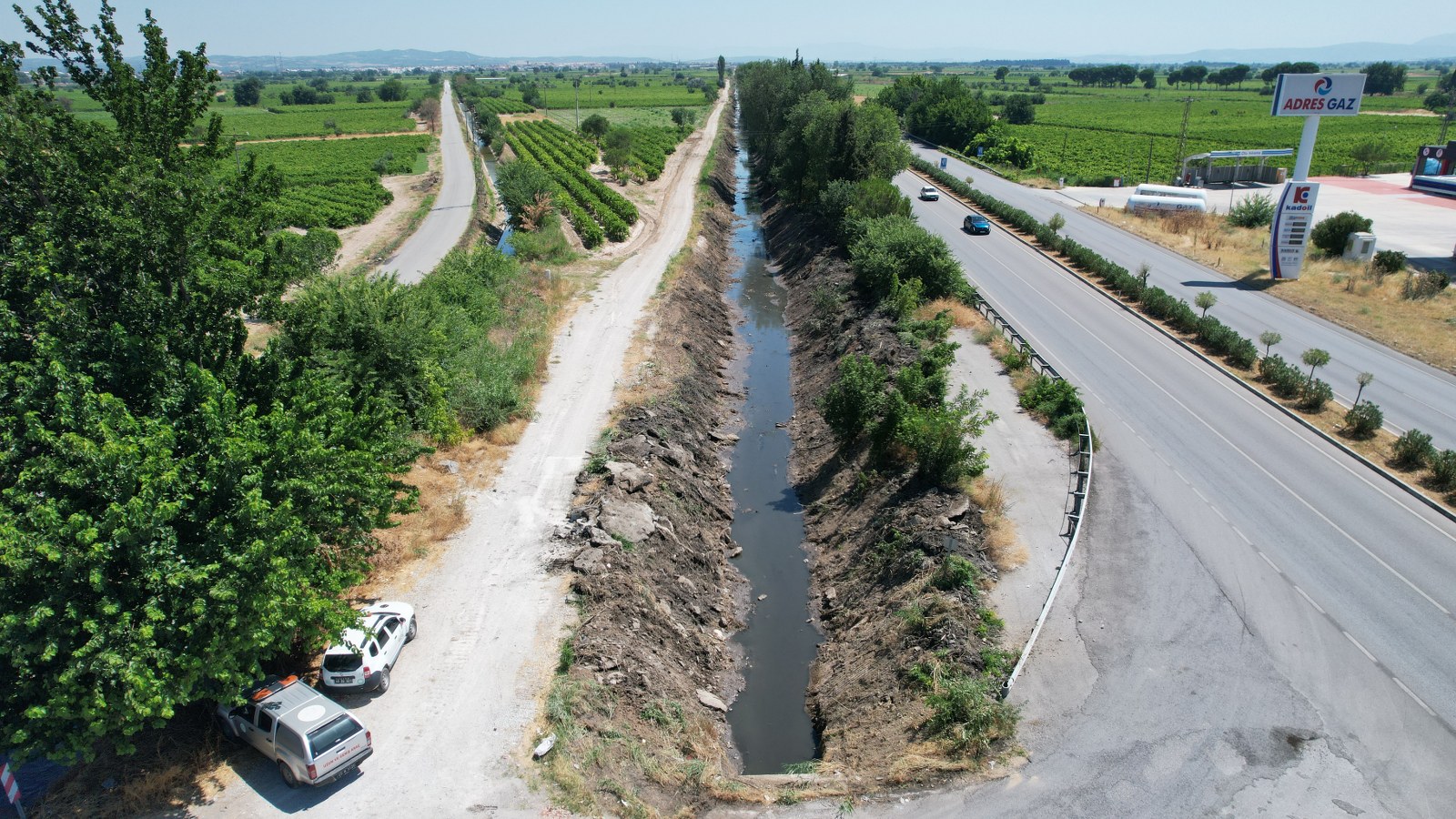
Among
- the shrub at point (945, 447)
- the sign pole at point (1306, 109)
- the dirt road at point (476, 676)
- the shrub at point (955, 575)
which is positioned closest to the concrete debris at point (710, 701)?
the dirt road at point (476, 676)

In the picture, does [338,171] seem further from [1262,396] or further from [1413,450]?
[1413,450]

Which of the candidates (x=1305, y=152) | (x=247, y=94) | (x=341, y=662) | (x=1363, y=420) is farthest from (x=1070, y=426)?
(x=247, y=94)

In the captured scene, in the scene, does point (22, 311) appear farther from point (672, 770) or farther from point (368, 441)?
point (672, 770)

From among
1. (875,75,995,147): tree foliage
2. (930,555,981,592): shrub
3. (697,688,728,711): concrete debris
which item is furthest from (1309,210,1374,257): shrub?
(875,75,995,147): tree foliage

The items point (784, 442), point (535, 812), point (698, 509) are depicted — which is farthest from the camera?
point (784, 442)

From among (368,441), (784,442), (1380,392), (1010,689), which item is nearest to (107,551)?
(368,441)

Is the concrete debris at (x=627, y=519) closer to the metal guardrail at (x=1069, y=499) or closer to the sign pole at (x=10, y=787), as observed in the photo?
the metal guardrail at (x=1069, y=499)
